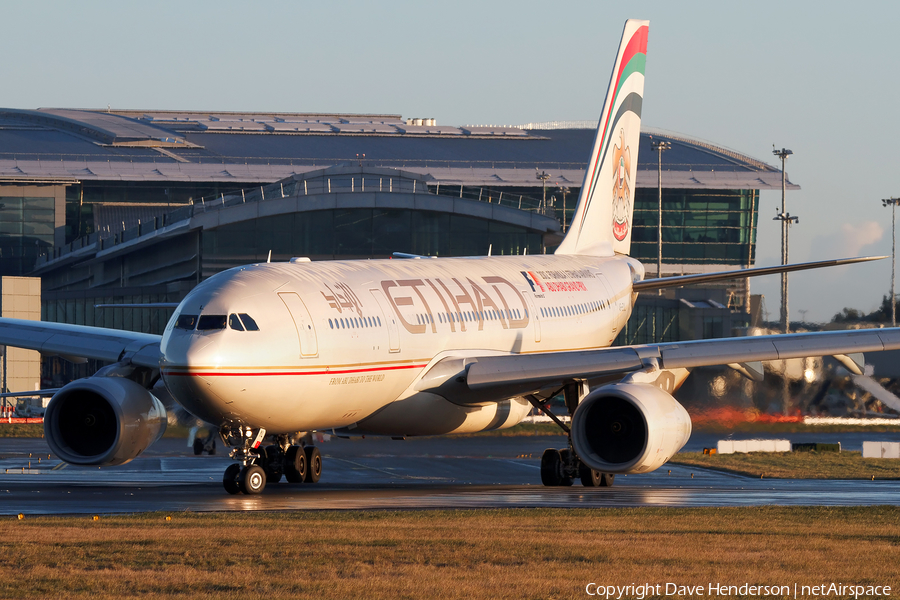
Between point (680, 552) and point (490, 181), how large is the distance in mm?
76779

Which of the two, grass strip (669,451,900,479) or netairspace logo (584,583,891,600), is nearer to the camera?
netairspace logo (584,583,891,600)

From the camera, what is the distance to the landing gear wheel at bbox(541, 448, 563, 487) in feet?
82.4

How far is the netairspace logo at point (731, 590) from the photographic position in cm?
1106

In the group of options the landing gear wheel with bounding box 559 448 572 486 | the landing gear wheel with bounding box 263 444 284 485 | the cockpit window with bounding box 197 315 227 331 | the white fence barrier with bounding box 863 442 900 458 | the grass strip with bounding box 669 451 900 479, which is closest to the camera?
the cockpit window with bounding box 197 315 227 331

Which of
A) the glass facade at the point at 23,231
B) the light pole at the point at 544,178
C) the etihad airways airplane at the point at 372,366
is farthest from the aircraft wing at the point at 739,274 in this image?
the glass facade at the point at 23,231

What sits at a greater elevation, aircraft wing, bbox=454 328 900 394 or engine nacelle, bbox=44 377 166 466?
aircraft wing, bbox=454 328 900 394

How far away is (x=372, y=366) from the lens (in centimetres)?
2169

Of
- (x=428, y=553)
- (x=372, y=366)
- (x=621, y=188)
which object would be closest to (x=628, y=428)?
(x=372, y=366)

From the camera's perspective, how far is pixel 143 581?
11.6 metres

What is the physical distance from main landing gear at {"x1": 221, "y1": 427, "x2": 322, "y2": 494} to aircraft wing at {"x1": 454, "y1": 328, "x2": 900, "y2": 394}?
3505 mm

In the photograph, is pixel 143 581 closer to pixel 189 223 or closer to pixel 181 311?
pixel 181 311

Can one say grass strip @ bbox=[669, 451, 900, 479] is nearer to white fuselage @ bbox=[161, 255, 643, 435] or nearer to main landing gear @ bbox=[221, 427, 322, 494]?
white fuselage @ bbox=[161, 255, 643, 435]

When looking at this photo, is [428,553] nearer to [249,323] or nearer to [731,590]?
[731,590]

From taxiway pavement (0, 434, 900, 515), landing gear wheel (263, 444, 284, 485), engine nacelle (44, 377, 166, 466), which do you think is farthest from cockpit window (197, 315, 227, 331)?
landing gear wheel (263, 444, 284, 485)
